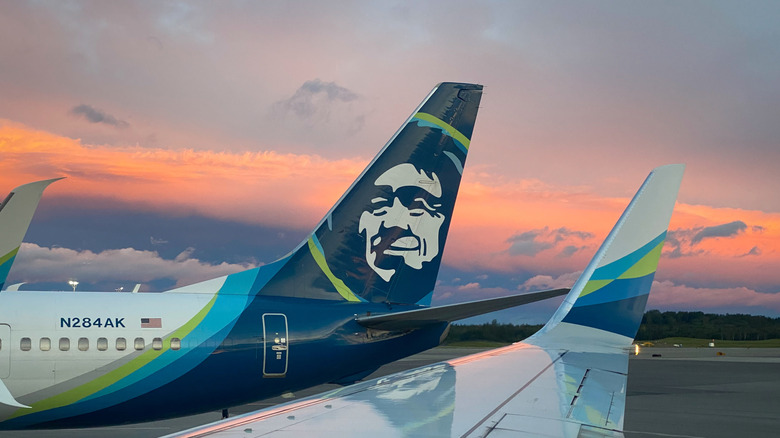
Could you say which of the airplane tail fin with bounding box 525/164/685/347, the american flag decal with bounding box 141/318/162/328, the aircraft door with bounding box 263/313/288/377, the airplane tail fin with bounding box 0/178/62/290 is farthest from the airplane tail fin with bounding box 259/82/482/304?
the airplane tail fin with bounding box 525/164/685/347

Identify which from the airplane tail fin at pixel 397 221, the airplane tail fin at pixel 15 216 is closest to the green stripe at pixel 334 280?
the airplane tail fin at pixel 397 221

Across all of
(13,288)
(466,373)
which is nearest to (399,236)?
(13,288)

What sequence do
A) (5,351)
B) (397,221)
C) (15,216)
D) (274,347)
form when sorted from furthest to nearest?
(397,221) → (274,347) → (5,351) → (15,216)

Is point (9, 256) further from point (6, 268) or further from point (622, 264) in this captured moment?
point (622, 264)

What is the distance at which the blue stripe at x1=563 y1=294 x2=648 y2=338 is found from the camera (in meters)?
7.81

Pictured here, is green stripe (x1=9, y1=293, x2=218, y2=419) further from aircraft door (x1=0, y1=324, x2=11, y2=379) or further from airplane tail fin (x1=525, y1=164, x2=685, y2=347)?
airplane tail fin (x1=525, y1=164, x2=685, y2=347)

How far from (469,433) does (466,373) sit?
8.07ft

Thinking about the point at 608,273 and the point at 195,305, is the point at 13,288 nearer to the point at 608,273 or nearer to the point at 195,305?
the point at 195,305

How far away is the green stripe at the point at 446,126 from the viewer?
15.9 metres

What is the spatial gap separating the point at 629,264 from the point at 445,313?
538 centimetres

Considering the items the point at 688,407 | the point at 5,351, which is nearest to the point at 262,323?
the point at 5,351

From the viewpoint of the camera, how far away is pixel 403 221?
15.5m

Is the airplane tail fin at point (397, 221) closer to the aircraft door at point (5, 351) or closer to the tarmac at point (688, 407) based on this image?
the tarmac at point (688, 407)

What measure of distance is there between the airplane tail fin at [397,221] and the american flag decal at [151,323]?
2138 millimetres
